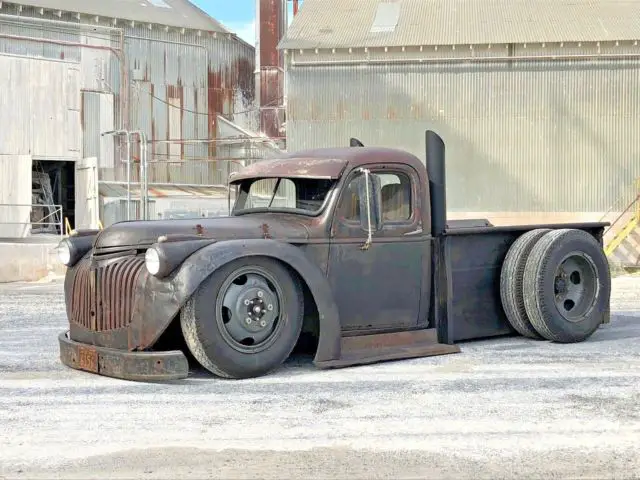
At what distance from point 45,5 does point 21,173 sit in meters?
6.71

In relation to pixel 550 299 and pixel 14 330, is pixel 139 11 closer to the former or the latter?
pixel 14 330

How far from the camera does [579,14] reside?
30875mm

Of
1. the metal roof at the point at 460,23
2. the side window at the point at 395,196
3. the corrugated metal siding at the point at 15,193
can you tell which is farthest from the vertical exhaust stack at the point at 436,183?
the metal roof at the point at 460,23

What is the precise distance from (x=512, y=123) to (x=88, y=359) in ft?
80.9

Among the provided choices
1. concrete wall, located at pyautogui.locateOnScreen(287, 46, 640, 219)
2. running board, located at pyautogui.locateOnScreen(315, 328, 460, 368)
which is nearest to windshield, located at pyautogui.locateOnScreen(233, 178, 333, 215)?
running board, located at pyautogui.locateOnScreen(315, 328, 460, 368)

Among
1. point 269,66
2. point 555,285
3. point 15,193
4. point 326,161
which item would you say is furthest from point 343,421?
point 269,66

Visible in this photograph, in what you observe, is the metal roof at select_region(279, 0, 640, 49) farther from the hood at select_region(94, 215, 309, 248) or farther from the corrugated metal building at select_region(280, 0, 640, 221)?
the hood at select_region(94, 215, 309, 248)

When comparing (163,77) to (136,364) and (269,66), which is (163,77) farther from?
(136,364)

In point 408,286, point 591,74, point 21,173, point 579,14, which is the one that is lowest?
point 408,286

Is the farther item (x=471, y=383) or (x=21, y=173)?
(x=21, y=173)

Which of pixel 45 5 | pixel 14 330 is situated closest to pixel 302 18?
pixel 45 5

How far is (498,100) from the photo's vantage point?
1181 inches

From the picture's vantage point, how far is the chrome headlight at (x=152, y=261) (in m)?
6.69

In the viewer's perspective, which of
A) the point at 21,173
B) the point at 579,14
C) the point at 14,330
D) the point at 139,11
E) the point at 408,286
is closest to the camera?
the point at 408,286
